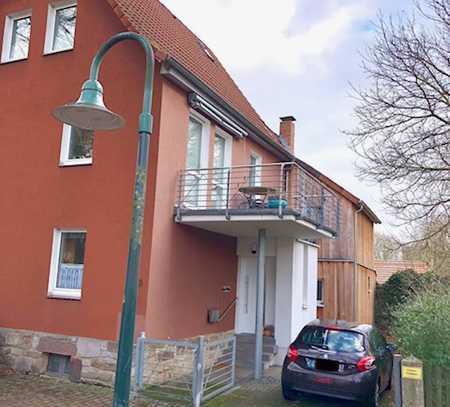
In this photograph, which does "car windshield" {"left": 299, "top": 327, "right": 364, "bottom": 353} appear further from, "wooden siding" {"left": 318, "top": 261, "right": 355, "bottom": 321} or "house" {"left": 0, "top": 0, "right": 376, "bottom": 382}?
"wooden siding" {"left": 318, "top": 261, "right": 355, "bottom": 321}

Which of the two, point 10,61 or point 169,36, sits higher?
point 169,36

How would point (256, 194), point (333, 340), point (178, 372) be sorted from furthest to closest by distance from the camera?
point (256, 194) < point (178, 372) < point (333, 340)

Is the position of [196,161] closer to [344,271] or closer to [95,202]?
[95,202]

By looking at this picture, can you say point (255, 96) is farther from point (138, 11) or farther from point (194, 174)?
point (194, 174)

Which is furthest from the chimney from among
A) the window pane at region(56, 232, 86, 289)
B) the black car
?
the black car

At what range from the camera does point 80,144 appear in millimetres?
10797

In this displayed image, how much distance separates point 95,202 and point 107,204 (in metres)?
0.33

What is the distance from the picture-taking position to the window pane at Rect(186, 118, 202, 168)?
11.4 m

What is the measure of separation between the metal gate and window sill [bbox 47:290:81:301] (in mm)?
1926

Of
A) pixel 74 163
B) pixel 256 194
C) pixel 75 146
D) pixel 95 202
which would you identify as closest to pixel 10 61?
pixel 75 146

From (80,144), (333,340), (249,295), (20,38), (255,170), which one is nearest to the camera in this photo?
(333,340)

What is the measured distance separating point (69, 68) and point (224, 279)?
21.2ft

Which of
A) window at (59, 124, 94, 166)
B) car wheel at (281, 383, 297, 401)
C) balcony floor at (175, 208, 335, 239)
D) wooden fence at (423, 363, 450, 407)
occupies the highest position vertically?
window at (59, 124, 94, 166)

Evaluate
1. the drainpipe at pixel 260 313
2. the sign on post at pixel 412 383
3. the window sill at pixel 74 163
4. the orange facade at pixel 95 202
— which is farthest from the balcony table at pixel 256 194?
the sign on post at pixel 412 383
